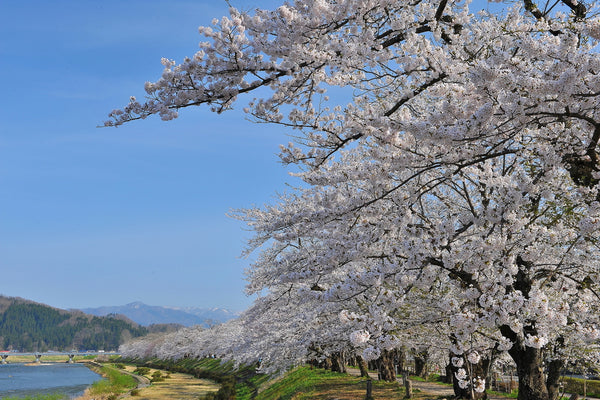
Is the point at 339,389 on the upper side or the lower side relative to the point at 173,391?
upper

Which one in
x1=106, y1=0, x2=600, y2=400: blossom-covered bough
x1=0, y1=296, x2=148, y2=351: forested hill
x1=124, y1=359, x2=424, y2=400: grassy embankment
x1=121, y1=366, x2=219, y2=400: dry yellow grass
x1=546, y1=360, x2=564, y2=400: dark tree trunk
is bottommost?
x1=0, y1=296, x2=148, y2=351: forested hill

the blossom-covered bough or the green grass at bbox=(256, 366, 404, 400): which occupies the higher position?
the blossom-covered bough

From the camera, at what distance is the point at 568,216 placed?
268 inches

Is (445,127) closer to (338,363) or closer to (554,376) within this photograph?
(554,376)

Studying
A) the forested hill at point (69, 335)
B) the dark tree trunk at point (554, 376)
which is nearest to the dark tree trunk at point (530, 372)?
the dark tree trunk at point (554, 376)

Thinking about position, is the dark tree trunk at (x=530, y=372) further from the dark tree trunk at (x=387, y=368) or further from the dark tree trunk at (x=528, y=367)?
the dark tree trunk at (x=387, y=368)

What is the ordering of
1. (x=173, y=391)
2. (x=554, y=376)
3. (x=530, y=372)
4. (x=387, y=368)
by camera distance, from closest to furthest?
(x=530, y=372) → (x=554, y=376) → (x=387, y=368) → (x=173, y=391)

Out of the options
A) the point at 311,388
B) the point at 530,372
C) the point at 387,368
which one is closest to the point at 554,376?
the point at 530,372

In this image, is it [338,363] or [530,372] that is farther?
[338,363]

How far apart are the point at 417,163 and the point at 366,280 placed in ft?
5.31

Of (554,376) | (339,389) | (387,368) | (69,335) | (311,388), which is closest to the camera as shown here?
(554,376)

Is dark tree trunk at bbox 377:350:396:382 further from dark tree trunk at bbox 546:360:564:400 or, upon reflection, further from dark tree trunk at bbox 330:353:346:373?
dark tree trunk at bbox 546:360:564:400

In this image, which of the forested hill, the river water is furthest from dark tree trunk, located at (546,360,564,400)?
the forested hill

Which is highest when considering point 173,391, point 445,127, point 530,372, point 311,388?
point 445,127
